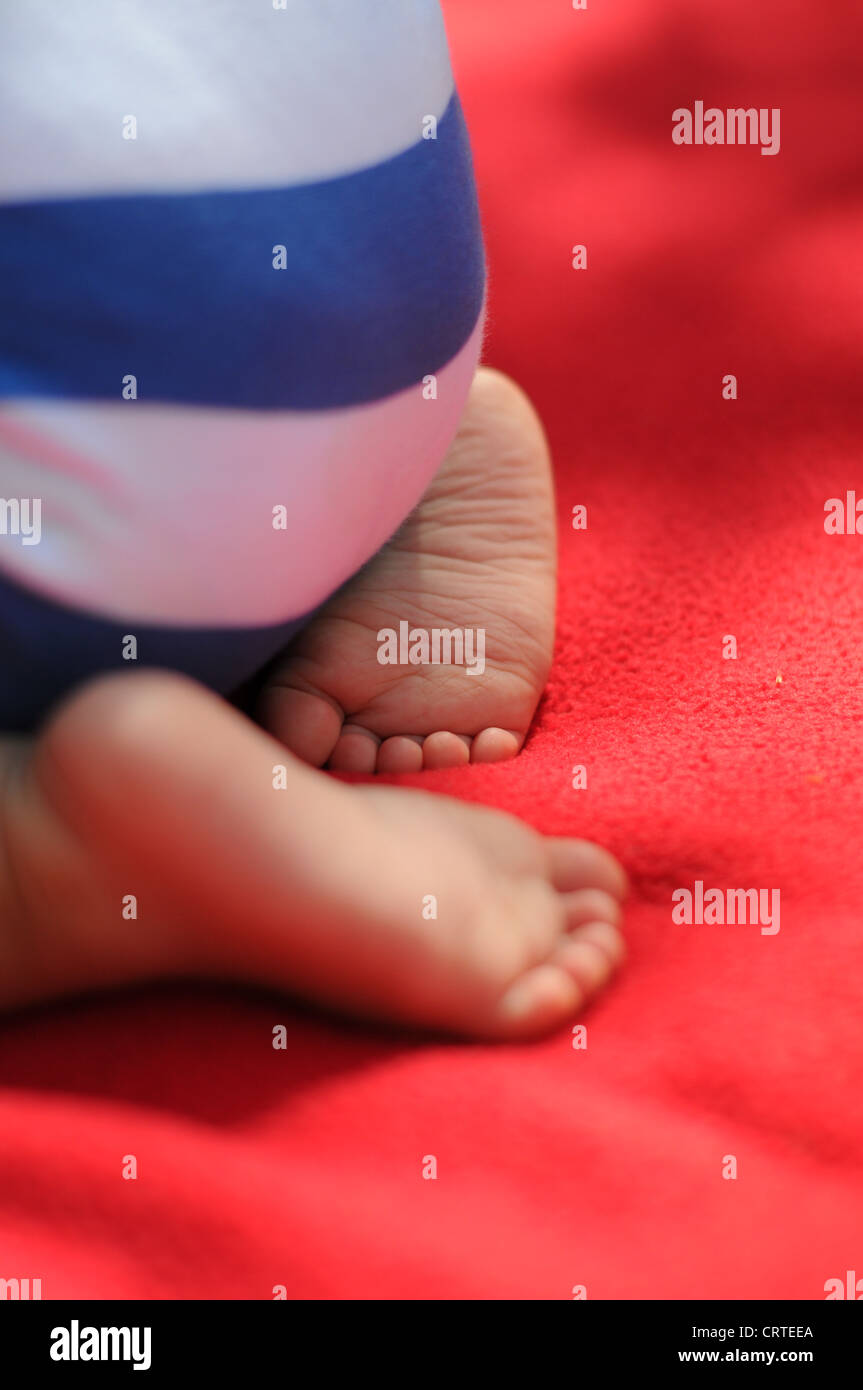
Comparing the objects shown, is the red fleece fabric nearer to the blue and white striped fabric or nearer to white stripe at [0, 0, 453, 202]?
the blue and white striped fabric

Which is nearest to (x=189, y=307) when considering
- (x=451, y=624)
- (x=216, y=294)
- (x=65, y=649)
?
(x=216, y=294)

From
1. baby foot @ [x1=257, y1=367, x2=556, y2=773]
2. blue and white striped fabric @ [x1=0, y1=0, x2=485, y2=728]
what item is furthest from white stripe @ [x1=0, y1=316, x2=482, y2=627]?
baby foot @ [x1=257, y1=367, x2=556, y2=773]

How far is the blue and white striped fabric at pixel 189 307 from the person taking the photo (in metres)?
0.62

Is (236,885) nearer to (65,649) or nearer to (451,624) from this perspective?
(65,649)

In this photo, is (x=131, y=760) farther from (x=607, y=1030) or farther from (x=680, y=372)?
(x=680, y=372)

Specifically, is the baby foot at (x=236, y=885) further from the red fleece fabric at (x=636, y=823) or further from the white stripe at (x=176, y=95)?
the white stripe at (x=176, y=95)

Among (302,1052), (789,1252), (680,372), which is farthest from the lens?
(680,372)

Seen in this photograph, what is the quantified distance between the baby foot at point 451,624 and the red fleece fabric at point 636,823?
0.16 ft

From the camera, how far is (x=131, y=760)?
0.59 m

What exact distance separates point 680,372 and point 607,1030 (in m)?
0.63

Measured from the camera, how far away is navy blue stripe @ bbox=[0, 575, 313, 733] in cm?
64

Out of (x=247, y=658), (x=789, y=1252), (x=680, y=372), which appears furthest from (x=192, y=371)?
(x=680, y=372)

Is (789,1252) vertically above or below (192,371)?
below

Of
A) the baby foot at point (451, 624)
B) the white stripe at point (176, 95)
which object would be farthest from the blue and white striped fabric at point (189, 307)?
the baby foot at point (451, 624)
